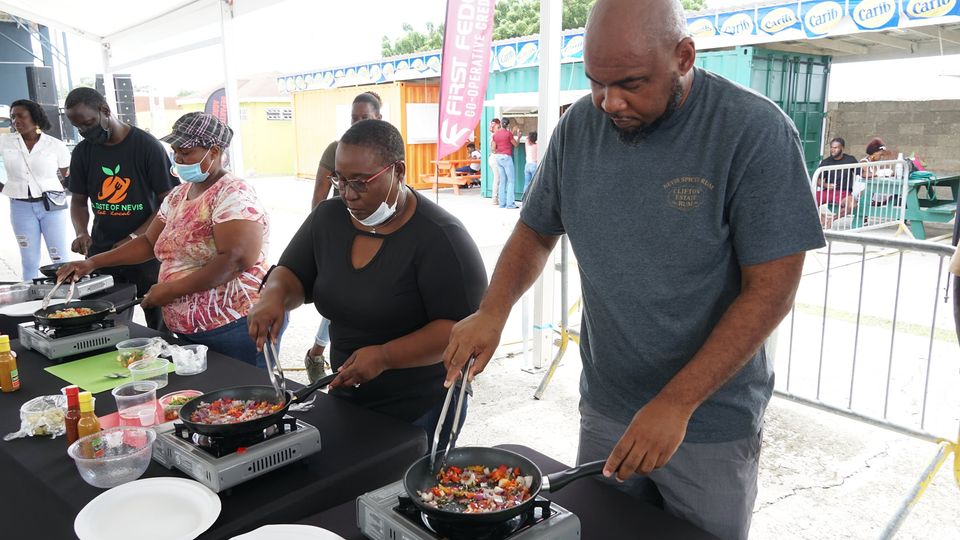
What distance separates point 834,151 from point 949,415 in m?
6.63

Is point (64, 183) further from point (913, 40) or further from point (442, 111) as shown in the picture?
point (913, 40)

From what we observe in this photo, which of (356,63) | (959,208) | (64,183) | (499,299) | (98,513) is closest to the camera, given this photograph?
(98,513)

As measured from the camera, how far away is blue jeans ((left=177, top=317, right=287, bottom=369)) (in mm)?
2498

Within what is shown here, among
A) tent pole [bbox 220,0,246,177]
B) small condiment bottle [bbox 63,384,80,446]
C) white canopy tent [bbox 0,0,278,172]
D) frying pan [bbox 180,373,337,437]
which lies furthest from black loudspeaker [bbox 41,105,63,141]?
frying pan [bbox 180,373,337,437]

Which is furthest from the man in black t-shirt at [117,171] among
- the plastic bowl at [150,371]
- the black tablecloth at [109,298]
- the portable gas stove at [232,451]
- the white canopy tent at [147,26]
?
the white canopy tent at [147,26]

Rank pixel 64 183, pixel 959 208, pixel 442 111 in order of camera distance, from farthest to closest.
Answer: pixel 64 183
pixel 442 111
pixel 959 208

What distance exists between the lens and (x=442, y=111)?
14.4 ft

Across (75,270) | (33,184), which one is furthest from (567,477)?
(33,184)

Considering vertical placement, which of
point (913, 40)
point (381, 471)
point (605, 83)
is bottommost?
point (381, 471)

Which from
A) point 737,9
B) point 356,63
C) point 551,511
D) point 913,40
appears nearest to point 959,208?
point 551,511

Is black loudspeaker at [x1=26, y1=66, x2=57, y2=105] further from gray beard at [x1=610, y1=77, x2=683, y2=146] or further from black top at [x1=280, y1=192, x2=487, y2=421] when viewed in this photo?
gray beard at [x1=610, y1=77, x2=683, y2=146]

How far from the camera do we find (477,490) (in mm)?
1234

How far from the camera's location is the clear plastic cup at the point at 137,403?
1721 millimetres

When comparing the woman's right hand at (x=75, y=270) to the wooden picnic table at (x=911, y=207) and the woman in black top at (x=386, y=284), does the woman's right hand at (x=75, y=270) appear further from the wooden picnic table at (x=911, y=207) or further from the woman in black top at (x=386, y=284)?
the wooden picnic table at (x=911, y=207)
